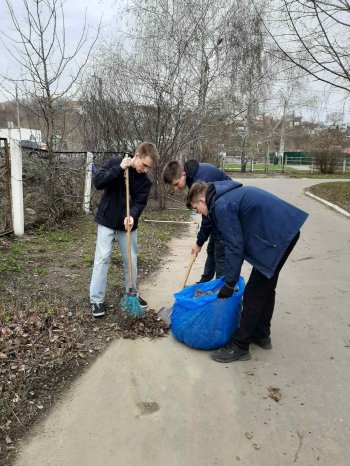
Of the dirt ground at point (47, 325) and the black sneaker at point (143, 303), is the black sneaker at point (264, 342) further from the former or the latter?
the black sneaker at point (143, 303)

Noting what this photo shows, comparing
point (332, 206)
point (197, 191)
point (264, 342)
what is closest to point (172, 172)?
point (197, 191)

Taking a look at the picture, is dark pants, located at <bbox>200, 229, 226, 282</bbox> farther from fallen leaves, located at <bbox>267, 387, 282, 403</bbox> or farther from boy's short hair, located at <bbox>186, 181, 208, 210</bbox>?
fallen leaves, located at <bbox>267, 387, 282, 403</bbox>

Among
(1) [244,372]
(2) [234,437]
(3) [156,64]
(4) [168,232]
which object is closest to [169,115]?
(3) [156,64]

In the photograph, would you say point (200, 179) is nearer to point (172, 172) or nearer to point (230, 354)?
point (172, 172)

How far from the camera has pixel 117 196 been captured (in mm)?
4109

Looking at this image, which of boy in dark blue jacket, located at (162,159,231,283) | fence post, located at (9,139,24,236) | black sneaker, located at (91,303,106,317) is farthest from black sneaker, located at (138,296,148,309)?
fence post, located at (9,139,24,236)

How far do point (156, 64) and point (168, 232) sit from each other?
18.3ft

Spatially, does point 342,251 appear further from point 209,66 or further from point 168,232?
point 209,66

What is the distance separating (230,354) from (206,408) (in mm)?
672

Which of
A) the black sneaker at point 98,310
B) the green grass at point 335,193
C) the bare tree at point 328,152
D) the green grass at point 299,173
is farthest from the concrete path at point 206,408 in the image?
the bare tree at point 328,152

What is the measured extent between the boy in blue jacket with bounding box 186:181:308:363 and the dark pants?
0.77 m

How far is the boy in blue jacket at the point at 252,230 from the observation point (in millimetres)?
3133

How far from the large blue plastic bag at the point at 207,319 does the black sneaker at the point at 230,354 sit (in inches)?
3.0

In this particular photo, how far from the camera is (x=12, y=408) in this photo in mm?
2674
